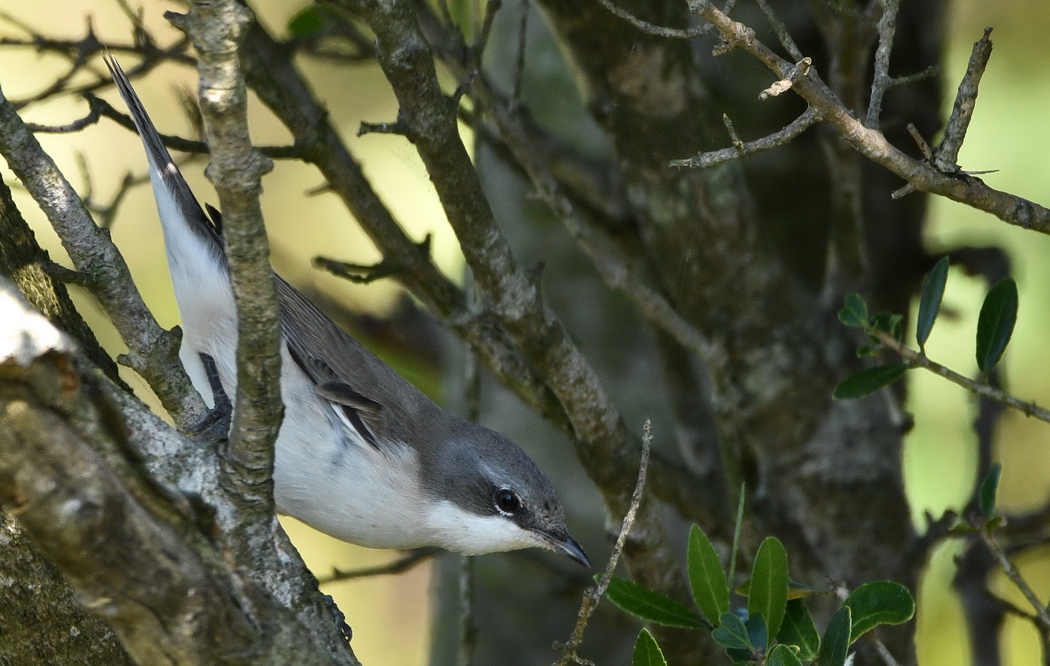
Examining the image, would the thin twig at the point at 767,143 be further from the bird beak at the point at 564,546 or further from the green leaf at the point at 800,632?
the bird beak at the point at 564,546

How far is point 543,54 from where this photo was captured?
201 inches

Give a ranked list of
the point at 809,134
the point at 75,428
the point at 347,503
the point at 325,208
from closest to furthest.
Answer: the point at 75,428 → the point at 347,503 → the point at 809,134 → the point at 325,208

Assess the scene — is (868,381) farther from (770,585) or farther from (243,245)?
(243,245)

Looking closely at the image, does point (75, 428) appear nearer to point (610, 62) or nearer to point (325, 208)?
point (610, 62)

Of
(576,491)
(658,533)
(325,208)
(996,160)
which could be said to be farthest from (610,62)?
(325,208)

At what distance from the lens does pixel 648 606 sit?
8.68ft

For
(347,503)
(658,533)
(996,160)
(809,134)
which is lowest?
(347,503)

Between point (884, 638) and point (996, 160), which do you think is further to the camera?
point (996, 160)

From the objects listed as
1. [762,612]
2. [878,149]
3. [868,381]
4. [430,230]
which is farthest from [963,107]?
[430,230]

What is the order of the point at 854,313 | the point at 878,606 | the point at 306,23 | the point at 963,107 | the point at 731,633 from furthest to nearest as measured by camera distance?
the point at 306,23
the point at 854,313
the point at 878,606
the point at 731,633
the point at 963,107

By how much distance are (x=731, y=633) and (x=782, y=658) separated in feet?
0.81

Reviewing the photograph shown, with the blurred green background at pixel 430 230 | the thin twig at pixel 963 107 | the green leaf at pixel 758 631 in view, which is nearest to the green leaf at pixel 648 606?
the green leaf at pixel 758 631

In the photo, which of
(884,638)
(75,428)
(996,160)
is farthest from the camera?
(996,160)

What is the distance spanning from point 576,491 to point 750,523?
59.8 inches
